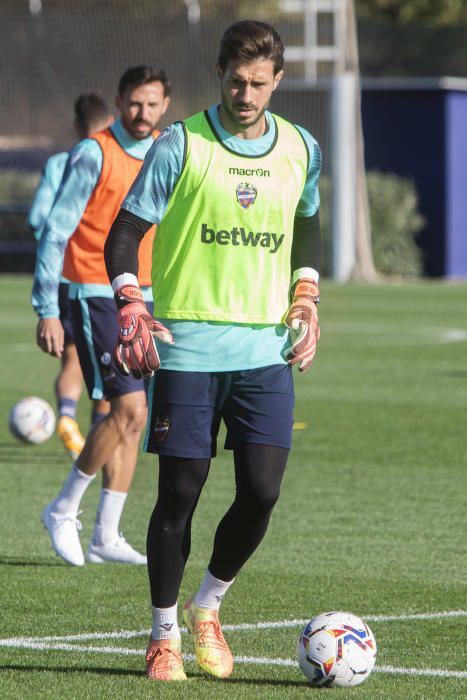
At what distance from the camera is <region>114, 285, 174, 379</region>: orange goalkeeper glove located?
549 cm

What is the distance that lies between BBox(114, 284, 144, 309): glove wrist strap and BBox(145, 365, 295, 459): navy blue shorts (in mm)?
286

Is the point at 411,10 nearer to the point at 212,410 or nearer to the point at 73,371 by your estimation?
the point at 73,371

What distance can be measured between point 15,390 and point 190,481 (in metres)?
9.92

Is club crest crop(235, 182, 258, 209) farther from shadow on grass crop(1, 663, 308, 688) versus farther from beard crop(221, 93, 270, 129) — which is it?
shadow on grass crop(1, 663, 308, 688)

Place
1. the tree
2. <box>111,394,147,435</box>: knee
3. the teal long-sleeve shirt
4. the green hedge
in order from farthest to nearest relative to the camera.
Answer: the tree < the green hedge < the teal long-sleeve shirt < <box>111,394,147,435</box>: knee

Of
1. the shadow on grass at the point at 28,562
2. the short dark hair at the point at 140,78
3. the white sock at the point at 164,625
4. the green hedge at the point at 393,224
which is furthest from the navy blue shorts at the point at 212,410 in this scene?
the green hedge at the point at 393,224

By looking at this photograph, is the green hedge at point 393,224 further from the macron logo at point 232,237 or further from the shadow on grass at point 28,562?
the macron logo at point 232,237

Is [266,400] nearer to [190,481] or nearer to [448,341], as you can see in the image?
[190,481]

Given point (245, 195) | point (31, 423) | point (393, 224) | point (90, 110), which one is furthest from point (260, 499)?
point (393, 224)

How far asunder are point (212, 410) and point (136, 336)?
16.3 inches

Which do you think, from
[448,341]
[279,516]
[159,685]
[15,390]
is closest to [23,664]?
[159,685]

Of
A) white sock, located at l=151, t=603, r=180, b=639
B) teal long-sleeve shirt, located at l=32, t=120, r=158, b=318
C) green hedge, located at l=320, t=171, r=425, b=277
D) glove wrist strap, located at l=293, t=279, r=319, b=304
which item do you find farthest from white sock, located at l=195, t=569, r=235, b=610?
green hedge, located at l=320, t=171, r=425, b=277

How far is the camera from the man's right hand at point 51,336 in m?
7.88

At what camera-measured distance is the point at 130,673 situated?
225 inches
